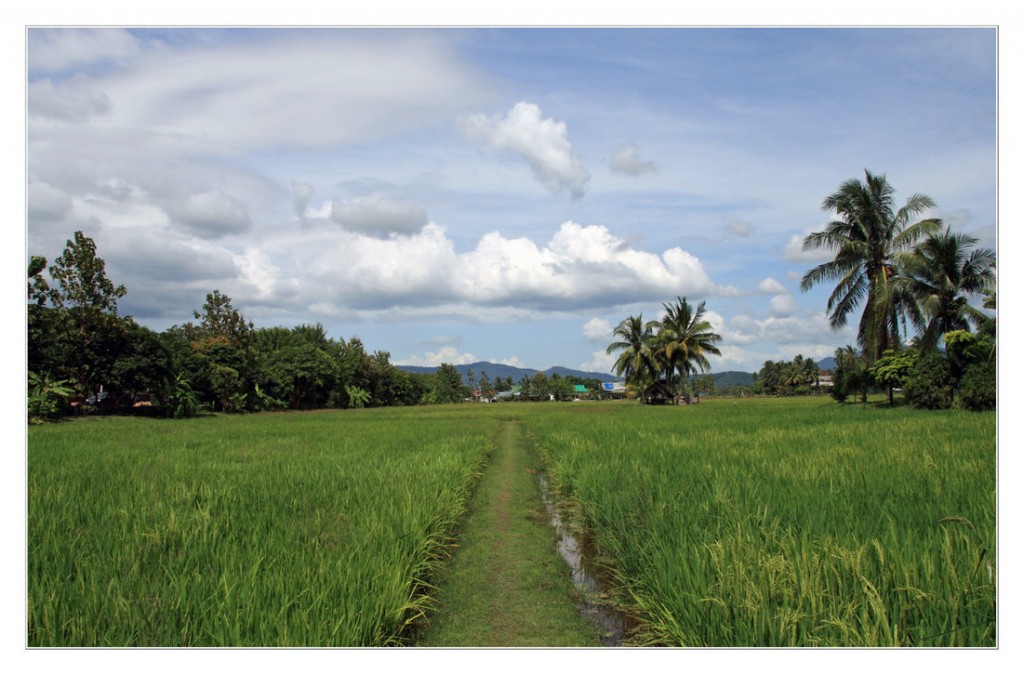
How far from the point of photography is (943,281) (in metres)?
18.5

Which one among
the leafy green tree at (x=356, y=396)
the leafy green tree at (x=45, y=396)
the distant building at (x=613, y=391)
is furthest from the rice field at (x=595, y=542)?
the distant building at (x=613, y=391)

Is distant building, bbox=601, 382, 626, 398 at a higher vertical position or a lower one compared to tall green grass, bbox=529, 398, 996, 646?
lower

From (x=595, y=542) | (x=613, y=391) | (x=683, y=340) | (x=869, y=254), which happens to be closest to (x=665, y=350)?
(x=683, y=340)

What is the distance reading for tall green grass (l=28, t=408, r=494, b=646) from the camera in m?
2.85

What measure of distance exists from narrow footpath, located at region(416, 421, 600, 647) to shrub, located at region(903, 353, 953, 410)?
15.0m

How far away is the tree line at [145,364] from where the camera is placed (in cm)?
1869

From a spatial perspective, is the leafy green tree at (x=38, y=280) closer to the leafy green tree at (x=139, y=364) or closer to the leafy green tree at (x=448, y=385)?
the leafy green tree at (x=139, y=364)

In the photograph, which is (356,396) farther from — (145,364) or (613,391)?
(613,391)

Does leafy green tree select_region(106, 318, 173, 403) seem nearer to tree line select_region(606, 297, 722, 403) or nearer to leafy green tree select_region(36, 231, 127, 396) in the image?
leafy green tree select_region(36, 231, 127, 396)

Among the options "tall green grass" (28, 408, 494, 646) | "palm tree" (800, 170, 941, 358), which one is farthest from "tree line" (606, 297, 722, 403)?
"tall green grass" (28, 408, 494, 646)

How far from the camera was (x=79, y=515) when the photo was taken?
4.96 meters

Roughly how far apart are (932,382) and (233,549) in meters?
19.2

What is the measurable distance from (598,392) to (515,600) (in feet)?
278
